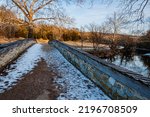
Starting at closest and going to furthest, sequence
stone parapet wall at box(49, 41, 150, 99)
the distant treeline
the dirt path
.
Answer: stone parapet wall at box(49, 41, 150, 99) < the dirt path < the distant treeline

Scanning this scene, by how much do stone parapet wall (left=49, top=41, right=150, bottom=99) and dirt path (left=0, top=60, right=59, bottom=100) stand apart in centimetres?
130

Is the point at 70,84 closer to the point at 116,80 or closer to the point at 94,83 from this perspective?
the point at 94,83

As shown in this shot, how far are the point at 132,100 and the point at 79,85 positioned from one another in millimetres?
2148

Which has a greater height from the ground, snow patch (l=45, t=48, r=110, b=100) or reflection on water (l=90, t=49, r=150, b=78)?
snow patch (l=45, t=48, r=110, b=100)

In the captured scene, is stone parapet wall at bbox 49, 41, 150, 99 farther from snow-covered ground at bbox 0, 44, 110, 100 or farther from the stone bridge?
snow-covered ground at bbox 0, 44, 110, 100

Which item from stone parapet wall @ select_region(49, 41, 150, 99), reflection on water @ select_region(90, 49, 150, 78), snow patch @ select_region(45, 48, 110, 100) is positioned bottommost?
reflection on water @ select_region(90, 49, 150, 78)

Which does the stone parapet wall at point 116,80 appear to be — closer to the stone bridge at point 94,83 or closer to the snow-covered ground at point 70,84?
the stone bridge at point 94,83

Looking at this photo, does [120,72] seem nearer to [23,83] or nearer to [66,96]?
[66,96]

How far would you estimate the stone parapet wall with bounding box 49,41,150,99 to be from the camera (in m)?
3.55

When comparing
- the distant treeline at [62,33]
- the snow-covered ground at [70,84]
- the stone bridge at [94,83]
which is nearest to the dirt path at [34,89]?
the stone bridge at [94,83]

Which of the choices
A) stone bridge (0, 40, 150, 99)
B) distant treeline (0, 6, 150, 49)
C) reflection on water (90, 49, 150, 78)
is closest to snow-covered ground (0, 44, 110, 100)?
stone bridge (0, 40, 150, 99)

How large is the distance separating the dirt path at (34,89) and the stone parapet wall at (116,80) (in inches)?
51.2

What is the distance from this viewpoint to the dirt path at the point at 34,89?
4.55 m

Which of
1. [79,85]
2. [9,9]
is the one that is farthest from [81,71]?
[9,9]
